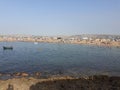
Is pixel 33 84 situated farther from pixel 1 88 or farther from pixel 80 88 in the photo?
pixel 80 88

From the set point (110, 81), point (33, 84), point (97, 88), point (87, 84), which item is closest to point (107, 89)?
point (97, 88)

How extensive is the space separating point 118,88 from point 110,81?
A: 144 inches

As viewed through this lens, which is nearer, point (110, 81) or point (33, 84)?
point (33, 84)

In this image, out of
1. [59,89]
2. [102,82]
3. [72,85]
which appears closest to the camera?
[59,89]

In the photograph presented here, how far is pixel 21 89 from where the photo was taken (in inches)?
850

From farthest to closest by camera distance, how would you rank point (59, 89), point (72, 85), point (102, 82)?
point (102, 82)
point (72, 85)
point (59, 89)

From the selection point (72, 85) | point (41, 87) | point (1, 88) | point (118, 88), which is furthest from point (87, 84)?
point (1, 88)

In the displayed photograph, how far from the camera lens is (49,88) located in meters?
21.8

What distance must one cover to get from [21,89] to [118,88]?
1008 centimetres

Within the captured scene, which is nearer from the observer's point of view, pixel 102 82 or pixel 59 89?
pixel 59 89

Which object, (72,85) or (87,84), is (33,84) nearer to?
(72,85)

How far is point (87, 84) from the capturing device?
938 inches

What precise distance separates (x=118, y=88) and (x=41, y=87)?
26.5 feet

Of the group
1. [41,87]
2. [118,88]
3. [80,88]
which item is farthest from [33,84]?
[118,88]
